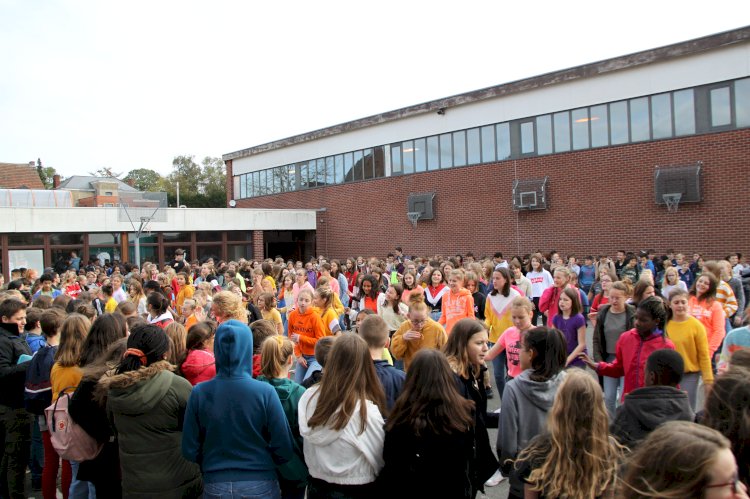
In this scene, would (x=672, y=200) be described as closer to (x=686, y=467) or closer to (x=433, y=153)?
(x=433, y=153)

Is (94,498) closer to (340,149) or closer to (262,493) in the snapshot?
(262,493)

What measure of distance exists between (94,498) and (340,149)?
27023mm

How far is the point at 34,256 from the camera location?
2412 centimetres

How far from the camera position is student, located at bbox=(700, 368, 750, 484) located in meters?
2.68

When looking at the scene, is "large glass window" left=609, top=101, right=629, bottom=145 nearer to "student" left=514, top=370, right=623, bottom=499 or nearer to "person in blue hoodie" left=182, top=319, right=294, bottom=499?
"student" left=514, top=370, right=623, bottom=499

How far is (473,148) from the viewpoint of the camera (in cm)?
2461

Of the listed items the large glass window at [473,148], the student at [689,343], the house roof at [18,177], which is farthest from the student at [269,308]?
the house roof at [18,177]

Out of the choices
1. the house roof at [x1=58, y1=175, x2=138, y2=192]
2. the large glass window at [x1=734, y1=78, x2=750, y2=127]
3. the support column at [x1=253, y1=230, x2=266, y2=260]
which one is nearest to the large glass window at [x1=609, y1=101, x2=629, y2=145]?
the large glass window at [x1=734, y1=78, x2=750, y2=127]

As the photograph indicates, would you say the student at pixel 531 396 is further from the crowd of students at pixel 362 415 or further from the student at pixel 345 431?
the student at pixel 345 431

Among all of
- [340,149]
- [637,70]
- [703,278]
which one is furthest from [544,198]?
[703,278]

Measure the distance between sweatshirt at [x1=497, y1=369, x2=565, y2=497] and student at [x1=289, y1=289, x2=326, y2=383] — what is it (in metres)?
3.73

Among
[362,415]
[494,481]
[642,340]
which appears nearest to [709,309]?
[642,340]

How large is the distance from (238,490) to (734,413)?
2.67m

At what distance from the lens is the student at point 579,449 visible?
2.85 meters
